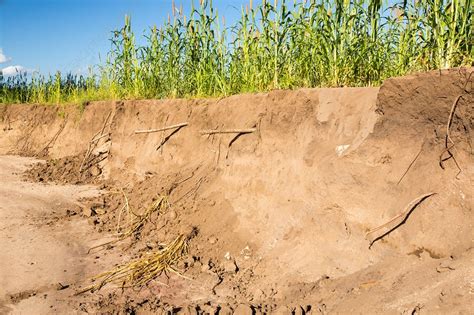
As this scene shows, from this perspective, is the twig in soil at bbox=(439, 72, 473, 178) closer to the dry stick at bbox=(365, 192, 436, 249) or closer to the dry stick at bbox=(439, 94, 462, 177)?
the dry stick at bbox=(439, 94, 462, 177)

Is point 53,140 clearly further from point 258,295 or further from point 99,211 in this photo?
point 258,295

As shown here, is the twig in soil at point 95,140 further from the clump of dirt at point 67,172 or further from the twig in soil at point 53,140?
the twig in soil at point 53,140

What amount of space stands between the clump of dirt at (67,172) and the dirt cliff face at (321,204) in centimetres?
150

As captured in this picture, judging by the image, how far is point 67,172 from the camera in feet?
23.4

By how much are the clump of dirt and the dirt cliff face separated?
1.50 metres

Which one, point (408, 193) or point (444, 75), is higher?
point (444, 75)

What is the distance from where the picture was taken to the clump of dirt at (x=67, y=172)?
22.6ft

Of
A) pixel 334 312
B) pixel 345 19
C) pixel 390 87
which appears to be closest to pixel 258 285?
pixel 334 312

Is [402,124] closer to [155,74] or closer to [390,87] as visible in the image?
[390,87]

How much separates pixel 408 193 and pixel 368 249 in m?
Answer: 0.48

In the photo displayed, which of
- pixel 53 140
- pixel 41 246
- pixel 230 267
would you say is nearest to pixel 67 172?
pixel 53 140

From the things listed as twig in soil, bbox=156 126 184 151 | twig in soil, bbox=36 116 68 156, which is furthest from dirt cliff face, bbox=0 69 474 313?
twig in soil, bbox=36 116 68 156

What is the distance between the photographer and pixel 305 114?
416cm

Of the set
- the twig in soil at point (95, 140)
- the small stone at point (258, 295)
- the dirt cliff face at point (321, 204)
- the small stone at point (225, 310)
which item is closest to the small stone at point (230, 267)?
the dirt cliff face at point (321, 204)
